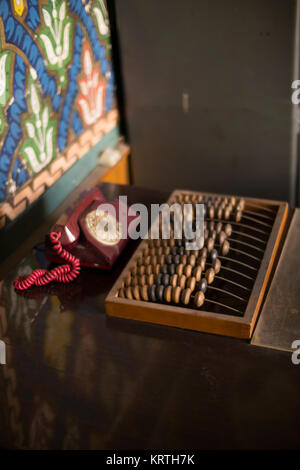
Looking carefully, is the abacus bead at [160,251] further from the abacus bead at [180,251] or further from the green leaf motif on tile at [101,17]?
the green leaf motif on tile at [101,17]

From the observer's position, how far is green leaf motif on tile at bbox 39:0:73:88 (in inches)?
77.0

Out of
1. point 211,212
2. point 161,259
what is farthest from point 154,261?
point 211,212

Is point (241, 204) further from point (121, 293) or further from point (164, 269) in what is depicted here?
point (121, 293)

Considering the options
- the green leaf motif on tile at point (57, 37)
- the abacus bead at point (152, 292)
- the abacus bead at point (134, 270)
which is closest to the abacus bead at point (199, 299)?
the abacus bead at point (152, 292)

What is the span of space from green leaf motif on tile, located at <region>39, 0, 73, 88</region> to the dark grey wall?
1.37 feet

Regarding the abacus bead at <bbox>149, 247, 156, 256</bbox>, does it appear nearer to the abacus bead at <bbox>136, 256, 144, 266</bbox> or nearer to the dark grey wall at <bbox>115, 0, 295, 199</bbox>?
the abacus bead at <bbox>136, 256, 144, 266</bbox>

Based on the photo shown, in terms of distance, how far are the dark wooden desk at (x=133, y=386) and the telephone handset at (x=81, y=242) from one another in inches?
5.1

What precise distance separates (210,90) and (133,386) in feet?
5.20

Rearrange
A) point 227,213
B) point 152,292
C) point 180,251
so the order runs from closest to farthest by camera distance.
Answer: point 152,292 < point 180,251 < point 227,213

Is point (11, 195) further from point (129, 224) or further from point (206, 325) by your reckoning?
point (206, 325)

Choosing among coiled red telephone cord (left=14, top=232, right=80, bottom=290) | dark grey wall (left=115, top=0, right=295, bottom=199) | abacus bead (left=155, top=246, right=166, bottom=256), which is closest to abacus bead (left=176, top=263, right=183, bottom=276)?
abacus bead (left=155, top=246, right=166, bottom=256)

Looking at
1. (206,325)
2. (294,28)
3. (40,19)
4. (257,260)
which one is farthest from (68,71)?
(206,325)

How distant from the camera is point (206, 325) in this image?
4.79 ft

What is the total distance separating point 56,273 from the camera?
170 centimetres
